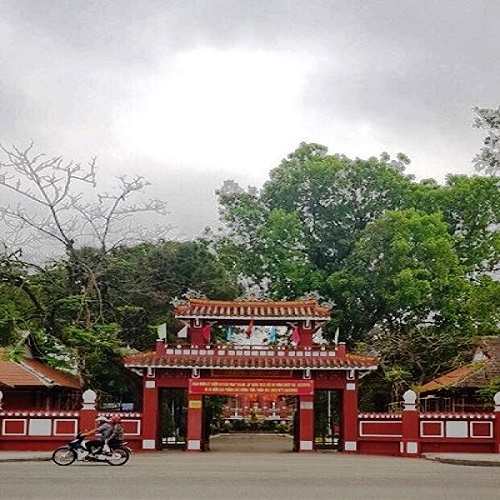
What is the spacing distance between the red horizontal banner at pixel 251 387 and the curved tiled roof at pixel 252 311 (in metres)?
2.57

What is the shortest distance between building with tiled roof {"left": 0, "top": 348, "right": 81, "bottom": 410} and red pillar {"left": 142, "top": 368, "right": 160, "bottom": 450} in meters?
4.66

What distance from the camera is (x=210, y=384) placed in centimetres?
3100

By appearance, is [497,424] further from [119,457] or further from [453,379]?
[119,457]

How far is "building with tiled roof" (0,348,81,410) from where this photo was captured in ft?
109

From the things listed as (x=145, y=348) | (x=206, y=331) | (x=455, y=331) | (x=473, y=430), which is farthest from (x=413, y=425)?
(x=145, y=348)

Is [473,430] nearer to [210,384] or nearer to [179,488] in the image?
[210,384]

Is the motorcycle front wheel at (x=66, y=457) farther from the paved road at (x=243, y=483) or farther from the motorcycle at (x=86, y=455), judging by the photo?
the paved road at (x=243, y=483)

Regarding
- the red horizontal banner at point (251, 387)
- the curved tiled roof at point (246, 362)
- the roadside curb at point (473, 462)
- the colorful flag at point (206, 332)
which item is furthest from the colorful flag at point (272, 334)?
the roadside curb at point (473, 462)

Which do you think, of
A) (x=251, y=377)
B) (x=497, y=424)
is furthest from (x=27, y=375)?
(x=497, y=424)

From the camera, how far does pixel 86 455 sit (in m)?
21.1

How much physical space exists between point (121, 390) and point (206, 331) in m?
11.9

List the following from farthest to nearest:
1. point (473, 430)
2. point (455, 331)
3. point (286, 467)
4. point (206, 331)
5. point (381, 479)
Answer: point (455, 331), point (206, 331), point (473, 430), point (286, 467), point (381, 479)

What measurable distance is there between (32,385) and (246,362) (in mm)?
8366

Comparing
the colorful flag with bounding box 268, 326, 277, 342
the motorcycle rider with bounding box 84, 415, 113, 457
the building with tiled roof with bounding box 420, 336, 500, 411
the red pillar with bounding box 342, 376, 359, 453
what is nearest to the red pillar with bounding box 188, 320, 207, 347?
the colorful flag with bounding box 268, 326, 277, 342
